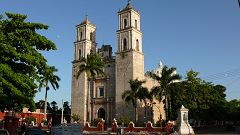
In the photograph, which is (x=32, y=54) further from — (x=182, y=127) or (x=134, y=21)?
(x=134, y=21)

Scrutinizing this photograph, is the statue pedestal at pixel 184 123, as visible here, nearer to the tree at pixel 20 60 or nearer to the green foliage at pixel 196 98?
the green foliage at pixel 196 98

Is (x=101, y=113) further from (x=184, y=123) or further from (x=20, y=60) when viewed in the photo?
(x=20, y=60)

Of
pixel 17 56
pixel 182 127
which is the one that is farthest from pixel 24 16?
pixel 182 127

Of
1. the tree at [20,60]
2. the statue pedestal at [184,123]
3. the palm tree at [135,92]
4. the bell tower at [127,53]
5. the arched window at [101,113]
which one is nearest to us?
the tree at [20,60]

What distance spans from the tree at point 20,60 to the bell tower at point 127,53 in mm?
38842

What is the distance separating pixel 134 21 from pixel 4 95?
4587cm

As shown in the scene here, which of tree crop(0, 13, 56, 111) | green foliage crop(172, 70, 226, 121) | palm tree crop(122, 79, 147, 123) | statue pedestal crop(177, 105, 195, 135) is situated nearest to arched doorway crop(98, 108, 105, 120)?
palm tree crop(122, 79, 147, 123)

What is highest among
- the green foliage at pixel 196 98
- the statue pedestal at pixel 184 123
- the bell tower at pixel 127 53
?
the bell tower at pixel 127 53

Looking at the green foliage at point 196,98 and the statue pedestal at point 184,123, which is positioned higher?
the green foliage at point 196,98

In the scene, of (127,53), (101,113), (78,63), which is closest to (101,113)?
(101,113)

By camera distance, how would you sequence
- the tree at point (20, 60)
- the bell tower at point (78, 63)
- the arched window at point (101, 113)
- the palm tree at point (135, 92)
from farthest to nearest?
the bell tower at point (78, 63) → the arched window at point (101, 113) → the palm tree at point (135, 92) → the tree at point (20, 60)

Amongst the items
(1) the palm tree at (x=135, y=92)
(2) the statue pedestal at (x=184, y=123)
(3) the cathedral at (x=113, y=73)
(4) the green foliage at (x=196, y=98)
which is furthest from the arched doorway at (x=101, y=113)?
(2) the statue pedestal at (x=184, y=123)

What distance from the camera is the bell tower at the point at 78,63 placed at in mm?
60719

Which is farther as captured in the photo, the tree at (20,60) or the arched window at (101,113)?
the arched window at (101,113)
